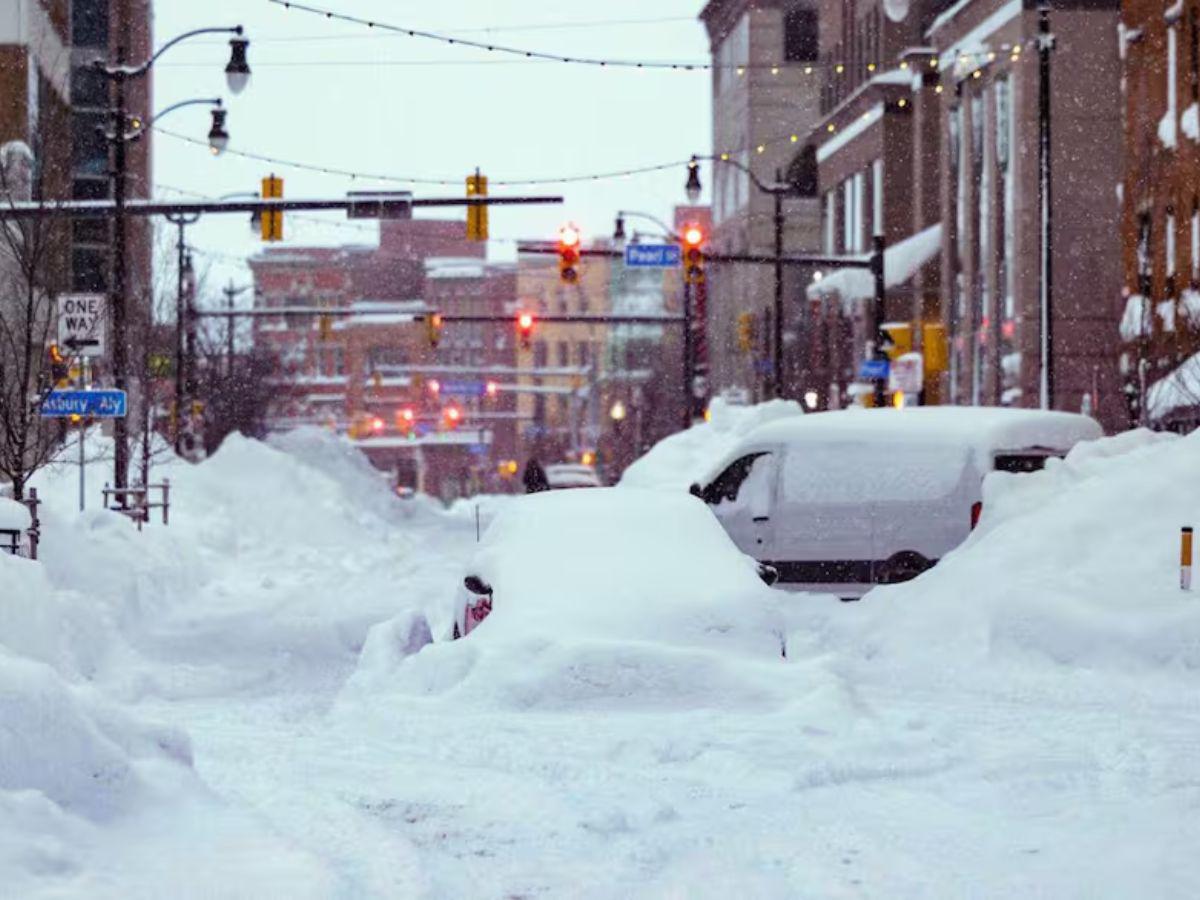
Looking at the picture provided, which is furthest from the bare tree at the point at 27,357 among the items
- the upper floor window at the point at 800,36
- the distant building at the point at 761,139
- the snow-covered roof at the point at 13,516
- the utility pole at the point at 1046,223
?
the upper floor window at the point at 800,36

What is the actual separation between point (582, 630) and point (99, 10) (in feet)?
208

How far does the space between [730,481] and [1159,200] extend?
25.7 meters

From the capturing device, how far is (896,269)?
214ft

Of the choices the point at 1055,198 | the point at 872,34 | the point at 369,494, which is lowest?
the point at 369,494

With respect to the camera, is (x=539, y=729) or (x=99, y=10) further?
(x=99, y=10)

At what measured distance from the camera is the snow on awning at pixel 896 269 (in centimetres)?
6384

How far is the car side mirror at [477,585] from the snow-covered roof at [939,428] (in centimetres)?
864

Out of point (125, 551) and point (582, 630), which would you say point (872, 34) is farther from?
point (582, 630)

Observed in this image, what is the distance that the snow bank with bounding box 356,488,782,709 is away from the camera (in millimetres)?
12141

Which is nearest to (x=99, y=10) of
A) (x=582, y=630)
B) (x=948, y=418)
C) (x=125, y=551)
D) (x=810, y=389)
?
(x=810, y=389)

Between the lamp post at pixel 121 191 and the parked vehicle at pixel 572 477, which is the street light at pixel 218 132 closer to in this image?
the lamp post at pixel 121 191

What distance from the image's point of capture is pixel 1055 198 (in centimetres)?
5525

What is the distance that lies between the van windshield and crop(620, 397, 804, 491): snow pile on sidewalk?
69.3ft

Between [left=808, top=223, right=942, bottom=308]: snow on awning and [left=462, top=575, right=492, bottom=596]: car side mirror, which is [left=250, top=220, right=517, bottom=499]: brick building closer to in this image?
[left=808, top=223, right=942, bottom=308]: snow on awning
